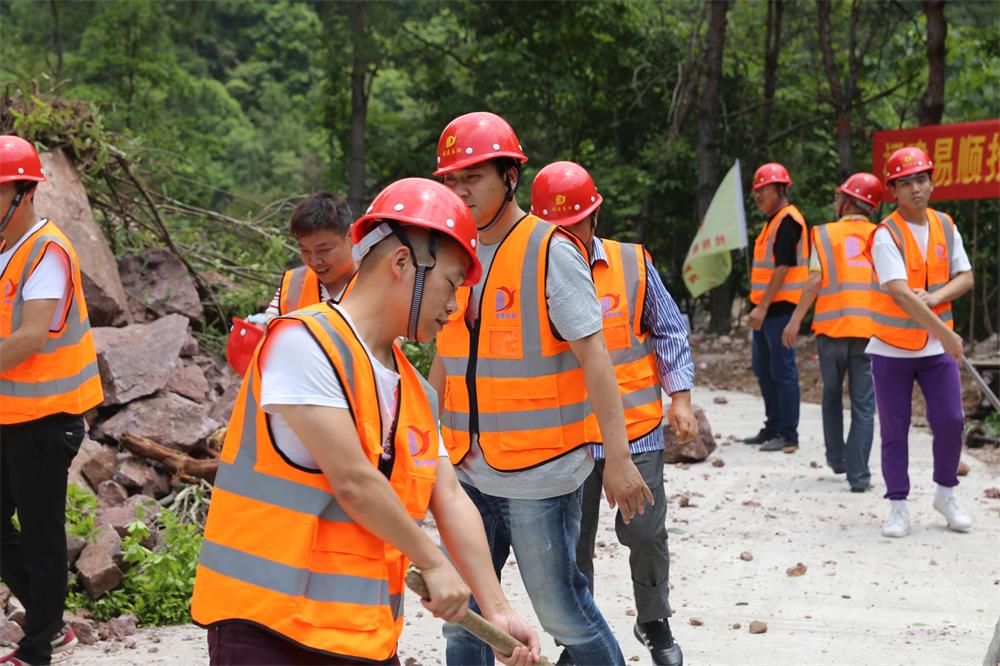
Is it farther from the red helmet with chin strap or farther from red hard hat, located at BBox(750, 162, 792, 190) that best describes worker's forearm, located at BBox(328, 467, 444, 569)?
red hard hat, located at BBox(750, 162, 792, 190)

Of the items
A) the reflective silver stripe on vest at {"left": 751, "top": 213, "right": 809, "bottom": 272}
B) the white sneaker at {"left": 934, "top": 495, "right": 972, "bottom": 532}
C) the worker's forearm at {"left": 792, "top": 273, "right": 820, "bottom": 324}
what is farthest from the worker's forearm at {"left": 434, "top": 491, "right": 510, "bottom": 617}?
the reflective silver stripe on vest at {"left": 751, "top": 213, "right": 809, "bottom": 272}

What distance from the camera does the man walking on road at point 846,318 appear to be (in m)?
7.50

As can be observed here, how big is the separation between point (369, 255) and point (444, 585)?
0.68 m

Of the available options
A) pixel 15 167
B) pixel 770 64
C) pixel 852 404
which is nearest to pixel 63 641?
pixel 15 167

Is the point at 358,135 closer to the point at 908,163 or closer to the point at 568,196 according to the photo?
the point at 908,163

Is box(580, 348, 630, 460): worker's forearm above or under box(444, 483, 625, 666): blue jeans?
above

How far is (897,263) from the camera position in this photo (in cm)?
622

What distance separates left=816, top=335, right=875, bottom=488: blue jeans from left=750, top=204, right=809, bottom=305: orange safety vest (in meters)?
0.90

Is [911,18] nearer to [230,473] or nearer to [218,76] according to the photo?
[230,473]

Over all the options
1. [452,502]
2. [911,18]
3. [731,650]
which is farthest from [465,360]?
[911,18]

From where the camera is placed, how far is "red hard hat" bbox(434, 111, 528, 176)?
3.44 metres

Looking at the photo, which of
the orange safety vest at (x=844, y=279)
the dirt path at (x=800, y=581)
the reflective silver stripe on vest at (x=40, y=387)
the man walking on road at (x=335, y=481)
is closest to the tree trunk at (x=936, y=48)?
the orange safety vest at (x=844, y=279)

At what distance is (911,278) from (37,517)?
4578mm

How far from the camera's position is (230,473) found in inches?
87.3
